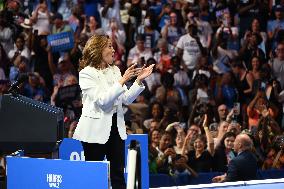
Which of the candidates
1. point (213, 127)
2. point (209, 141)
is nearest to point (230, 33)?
point (213, 127)

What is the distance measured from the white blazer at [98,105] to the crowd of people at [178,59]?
425 centimetres

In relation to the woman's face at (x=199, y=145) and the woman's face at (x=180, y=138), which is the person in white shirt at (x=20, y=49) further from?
the woman's face at (x=199, y=145)

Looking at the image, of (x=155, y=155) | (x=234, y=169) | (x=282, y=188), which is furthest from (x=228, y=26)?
(x=282, y=188)

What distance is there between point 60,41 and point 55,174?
7.30m

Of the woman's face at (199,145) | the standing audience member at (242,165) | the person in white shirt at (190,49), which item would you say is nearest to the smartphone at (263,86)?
the person in white shirt at (190,49)

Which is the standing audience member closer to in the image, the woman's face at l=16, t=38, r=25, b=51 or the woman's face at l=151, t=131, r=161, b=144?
the woman's face at l=151, t=131, r=161, b=144

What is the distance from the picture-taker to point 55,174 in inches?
254

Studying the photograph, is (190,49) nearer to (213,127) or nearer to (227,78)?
(227,78)

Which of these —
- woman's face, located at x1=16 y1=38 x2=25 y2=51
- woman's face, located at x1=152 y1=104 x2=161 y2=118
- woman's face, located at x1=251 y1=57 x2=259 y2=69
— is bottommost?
woman's face, located at x1=152 y1=104 x2=161 y2=118

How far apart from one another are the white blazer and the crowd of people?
14.0ft

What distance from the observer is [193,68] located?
550 inches

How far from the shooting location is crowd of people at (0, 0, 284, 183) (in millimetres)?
12195

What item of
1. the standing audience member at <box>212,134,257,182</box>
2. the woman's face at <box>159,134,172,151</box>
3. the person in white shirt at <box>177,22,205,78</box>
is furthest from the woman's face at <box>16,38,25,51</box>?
the standing audience member at <box>212,134,257,182</box>

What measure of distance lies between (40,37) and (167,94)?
6.92 ft
